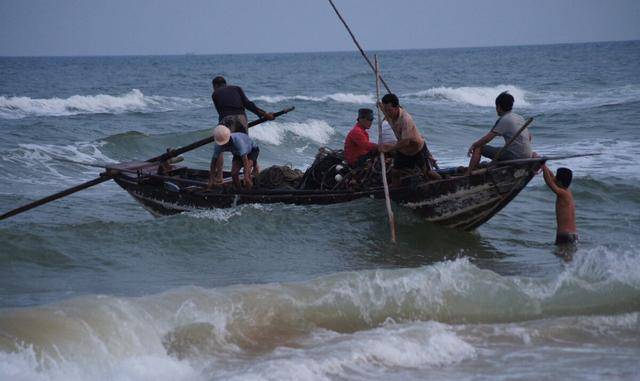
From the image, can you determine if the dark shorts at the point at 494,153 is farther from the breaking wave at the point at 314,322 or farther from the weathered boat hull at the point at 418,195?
the breaking wave at the point at 314,322

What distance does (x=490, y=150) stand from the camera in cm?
889

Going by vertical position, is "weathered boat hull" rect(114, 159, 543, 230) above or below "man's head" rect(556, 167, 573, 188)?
below

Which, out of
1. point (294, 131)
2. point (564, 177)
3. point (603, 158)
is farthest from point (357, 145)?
point (294, 131)

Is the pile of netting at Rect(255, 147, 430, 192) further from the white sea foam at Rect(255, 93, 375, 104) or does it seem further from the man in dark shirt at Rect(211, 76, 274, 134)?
the white sea foam at Rect(255, 93, 375, 104)

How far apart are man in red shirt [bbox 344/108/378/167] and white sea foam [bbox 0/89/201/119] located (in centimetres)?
1874

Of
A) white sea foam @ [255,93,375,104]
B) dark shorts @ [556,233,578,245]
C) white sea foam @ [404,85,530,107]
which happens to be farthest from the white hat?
white sea foam @ [404,85,530,107]

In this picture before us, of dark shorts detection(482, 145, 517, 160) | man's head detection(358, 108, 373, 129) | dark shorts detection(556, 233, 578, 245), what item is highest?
man's head detection(358, 108, 373, 129)

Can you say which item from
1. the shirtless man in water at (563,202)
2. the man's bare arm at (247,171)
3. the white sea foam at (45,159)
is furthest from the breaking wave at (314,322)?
the white sea foam at (45,159)

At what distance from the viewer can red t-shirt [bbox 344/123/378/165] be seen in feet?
30.3

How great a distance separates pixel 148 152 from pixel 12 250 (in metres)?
10.7

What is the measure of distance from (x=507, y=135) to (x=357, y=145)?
64.3 inches

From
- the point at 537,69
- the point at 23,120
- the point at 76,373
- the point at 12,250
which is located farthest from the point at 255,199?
the point at 537,69

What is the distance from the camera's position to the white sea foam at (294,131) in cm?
2106

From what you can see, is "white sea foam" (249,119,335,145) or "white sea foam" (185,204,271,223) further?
"white sea foam" (249,119,335,145)
